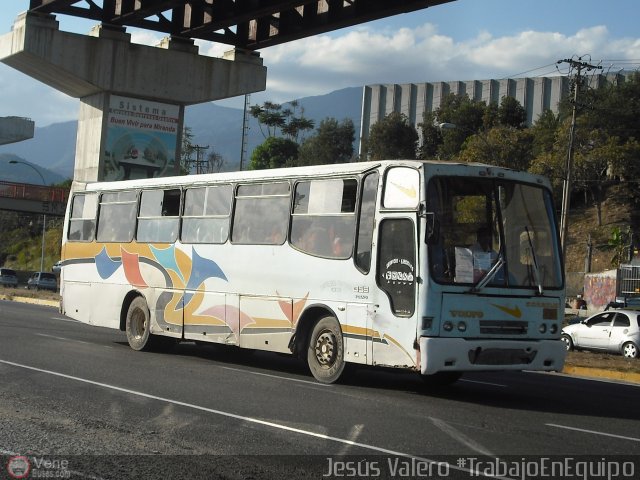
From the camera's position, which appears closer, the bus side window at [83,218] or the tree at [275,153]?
the bus side window at [83,218]

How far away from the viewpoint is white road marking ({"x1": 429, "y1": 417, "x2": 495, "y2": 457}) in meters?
8.38

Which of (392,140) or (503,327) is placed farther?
(392,140)

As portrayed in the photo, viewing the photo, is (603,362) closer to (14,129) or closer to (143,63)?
(143,63)

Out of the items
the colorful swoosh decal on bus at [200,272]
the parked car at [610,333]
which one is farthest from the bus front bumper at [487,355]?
the parked car at [610,333]

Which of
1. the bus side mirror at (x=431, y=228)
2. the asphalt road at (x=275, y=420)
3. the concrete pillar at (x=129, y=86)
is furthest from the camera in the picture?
the concrete pillar at (x=129, y=86)

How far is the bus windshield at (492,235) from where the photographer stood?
11.7 metres

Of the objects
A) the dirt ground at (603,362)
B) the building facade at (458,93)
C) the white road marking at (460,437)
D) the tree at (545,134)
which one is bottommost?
the white road marking at (460,437)

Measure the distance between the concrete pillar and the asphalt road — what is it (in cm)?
1393

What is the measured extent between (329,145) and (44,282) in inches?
1740

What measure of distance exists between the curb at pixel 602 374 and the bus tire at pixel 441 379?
4743mm

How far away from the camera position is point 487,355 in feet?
38.3

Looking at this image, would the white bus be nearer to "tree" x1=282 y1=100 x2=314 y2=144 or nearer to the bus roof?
the bus roof

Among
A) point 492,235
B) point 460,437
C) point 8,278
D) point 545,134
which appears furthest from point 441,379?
point 545,134

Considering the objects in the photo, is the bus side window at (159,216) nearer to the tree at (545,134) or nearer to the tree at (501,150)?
the tree at (501,150)
